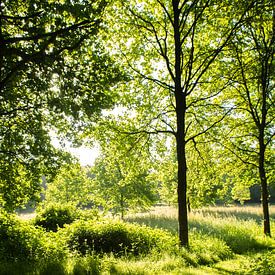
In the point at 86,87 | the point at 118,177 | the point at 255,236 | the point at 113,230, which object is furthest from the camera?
the point at 118,177

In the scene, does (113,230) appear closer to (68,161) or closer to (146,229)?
(146,229)

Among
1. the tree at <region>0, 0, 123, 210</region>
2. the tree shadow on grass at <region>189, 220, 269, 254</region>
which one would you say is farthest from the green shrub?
the tree shadow on grass at <region>189, 220, 269, 254</region>

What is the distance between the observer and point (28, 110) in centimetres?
1091

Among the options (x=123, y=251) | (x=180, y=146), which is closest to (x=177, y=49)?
(x=180, y=146)

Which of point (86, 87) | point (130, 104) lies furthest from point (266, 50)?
point (86, 87)

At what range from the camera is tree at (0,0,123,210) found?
7836 mm

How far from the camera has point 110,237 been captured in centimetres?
1409

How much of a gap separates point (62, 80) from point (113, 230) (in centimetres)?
832

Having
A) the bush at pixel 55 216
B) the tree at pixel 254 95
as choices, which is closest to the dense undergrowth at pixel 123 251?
the tree at pixel 254 95

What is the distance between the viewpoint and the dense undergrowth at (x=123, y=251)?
8859 millimetres

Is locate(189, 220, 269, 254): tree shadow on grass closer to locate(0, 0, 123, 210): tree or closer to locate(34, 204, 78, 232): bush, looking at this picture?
locate(0, 0, 123, 210): tree

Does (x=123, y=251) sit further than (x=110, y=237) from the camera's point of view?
No

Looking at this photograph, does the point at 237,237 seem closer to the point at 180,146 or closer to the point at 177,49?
the point at 180,146

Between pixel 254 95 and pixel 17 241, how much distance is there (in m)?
15.2
